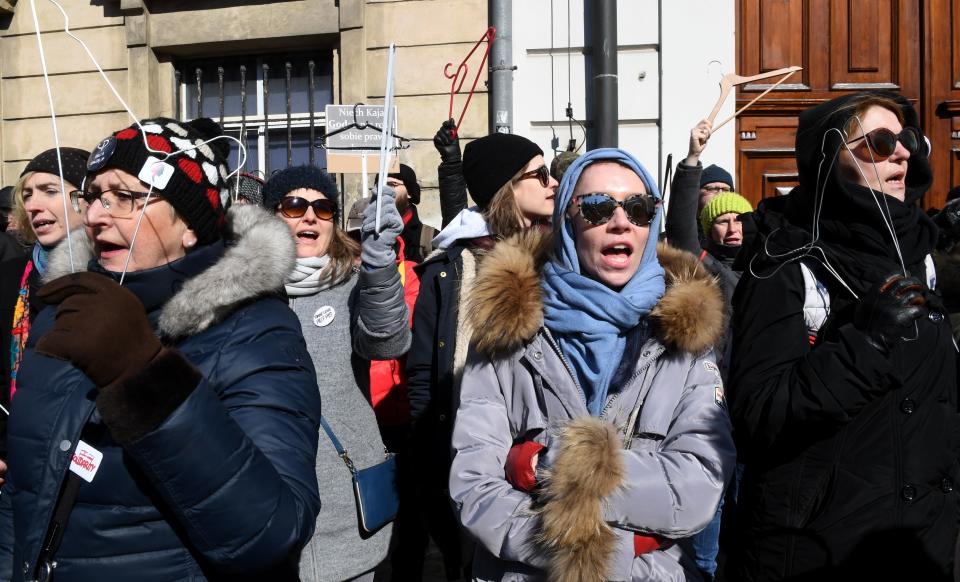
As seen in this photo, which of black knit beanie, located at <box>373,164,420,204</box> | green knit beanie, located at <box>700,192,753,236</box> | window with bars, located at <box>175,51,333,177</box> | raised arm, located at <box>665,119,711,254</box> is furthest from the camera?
window with bars, located at <box>175,51,333,177</box>

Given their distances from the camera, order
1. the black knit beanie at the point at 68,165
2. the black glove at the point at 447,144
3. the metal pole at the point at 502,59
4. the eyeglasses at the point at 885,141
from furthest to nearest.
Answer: the metal pole at the point at 502,59 < the black glove at the point at 447,144 < the black knit beanie at the point at 68,165 < the eyeglasses at the point at 885,141

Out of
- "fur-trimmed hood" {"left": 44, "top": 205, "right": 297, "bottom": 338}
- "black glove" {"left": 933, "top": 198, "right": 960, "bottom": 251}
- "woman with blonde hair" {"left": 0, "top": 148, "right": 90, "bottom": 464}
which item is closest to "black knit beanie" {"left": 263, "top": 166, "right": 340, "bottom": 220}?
"woman with blonde hair" {"left": 0, "top": 148, "right": 90, "bottom": 464}

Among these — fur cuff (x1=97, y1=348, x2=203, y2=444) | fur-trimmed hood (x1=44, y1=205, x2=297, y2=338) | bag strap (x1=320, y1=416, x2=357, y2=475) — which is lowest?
bag strap (x1=320, y1=416, x2=357, y2=475)

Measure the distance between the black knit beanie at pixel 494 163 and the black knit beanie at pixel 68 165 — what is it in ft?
5.36

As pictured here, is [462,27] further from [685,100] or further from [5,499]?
[5,499]

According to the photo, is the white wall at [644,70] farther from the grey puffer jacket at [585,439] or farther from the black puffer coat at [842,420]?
the grey puffer jacket at [585,439]

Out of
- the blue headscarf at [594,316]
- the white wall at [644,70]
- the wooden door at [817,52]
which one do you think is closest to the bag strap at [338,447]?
the blue headscarf at [594,316]

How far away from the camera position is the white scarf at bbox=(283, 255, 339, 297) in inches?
120

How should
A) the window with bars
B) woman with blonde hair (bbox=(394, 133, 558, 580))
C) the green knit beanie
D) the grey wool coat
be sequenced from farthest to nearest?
the window with bars
the green knit beanie
woman with blonde hair (bbox=(394, 133, 558, 580))
the grey wool coat

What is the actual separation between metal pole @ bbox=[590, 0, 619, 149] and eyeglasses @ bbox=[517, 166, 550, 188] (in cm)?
324

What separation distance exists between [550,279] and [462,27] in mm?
5422

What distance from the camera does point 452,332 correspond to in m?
3.24

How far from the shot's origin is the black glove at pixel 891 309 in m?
2.11

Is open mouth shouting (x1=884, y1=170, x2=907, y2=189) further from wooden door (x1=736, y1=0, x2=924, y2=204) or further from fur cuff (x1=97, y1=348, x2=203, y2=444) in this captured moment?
wooden door (x1=736, y1=0, x2=924, y2=204)
